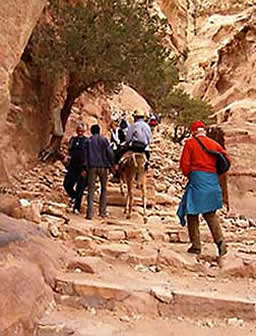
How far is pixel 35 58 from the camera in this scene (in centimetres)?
1290

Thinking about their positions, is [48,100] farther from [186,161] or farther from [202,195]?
[202,195]

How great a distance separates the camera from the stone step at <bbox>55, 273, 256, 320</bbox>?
16.4ft

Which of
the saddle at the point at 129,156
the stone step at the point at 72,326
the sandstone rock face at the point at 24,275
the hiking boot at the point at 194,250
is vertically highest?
the saddle at the point at 129,156

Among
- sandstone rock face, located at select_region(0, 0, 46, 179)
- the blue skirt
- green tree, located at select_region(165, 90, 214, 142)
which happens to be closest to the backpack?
the blue skirt

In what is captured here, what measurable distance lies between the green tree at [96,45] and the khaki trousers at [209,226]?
670 centimetres

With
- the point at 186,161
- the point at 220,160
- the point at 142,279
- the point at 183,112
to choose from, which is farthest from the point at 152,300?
the point at 183,112

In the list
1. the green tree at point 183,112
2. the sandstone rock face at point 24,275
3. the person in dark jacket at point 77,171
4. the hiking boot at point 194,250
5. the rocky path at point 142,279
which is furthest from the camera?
the green tree at point 183,112

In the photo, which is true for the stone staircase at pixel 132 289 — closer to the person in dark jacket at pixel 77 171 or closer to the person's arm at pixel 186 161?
the person's arm at pixel 186 161

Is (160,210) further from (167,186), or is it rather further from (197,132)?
(197,132)

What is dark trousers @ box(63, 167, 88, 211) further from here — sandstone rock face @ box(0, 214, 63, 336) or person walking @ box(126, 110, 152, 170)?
sandstone rock face @ box(0, 214, 63, 336)

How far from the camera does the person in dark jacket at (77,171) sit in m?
9.53

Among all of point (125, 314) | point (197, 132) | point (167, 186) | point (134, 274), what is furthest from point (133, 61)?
point (125, 314)

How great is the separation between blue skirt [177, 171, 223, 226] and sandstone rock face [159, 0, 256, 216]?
14.1 feet

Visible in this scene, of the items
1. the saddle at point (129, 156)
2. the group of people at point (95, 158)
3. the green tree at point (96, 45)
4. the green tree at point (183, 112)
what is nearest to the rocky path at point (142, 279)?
the group of people at point (95, 158)
